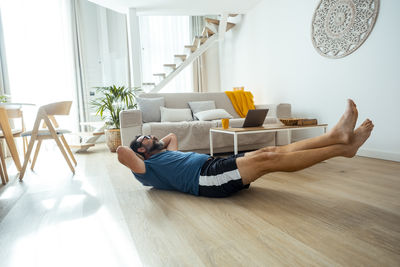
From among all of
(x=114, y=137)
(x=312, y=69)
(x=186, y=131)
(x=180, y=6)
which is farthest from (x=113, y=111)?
(x=312, y=69)

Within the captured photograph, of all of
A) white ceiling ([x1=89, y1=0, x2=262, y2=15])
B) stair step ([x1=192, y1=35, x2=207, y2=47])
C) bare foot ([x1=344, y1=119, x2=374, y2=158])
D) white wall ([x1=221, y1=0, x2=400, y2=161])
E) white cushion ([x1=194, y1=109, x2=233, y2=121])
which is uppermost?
white ceiling ([x1=89, y1=0, x2=262, y2=15])

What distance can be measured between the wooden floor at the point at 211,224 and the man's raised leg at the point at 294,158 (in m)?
0.22

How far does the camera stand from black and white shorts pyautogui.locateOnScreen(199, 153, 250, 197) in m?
1.56

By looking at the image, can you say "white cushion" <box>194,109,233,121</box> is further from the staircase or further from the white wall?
the staircase

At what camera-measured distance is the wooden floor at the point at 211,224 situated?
101 cm

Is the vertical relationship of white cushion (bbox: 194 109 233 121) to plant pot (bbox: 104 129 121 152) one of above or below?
above

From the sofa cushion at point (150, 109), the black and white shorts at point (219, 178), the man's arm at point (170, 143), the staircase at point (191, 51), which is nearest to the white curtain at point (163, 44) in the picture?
the staircase at point (191, 51)

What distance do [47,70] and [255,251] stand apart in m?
5.29

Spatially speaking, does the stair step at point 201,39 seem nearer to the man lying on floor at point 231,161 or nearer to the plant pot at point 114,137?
the plant pot at point 114,137

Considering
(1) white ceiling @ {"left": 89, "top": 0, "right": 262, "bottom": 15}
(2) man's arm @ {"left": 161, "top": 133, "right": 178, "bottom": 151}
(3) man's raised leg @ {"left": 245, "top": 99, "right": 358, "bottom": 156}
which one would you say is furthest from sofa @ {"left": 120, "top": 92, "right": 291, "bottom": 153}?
(1) white ceiling @ {"left": 89, "top": 0, "right": 262, "bottom": 15}

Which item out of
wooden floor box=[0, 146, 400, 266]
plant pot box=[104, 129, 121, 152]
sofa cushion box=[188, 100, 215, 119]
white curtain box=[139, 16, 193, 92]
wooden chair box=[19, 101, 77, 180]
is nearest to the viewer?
wooden floor box=[0, 146, 400, 266]

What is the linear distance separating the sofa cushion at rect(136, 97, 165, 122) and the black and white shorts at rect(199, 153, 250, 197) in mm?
2102

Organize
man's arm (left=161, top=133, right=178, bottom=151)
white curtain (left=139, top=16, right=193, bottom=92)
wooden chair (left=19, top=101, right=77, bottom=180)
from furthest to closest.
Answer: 1. white curtain (left=139, top=16, right=193, bottom=92)
2. wooden chair (left=19, top=101, right=77, bottom=180)
3. man's arm (left=161, top=133, right=178, bottom=151)

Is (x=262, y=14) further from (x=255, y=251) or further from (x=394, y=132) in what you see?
(x=255, y=251)
